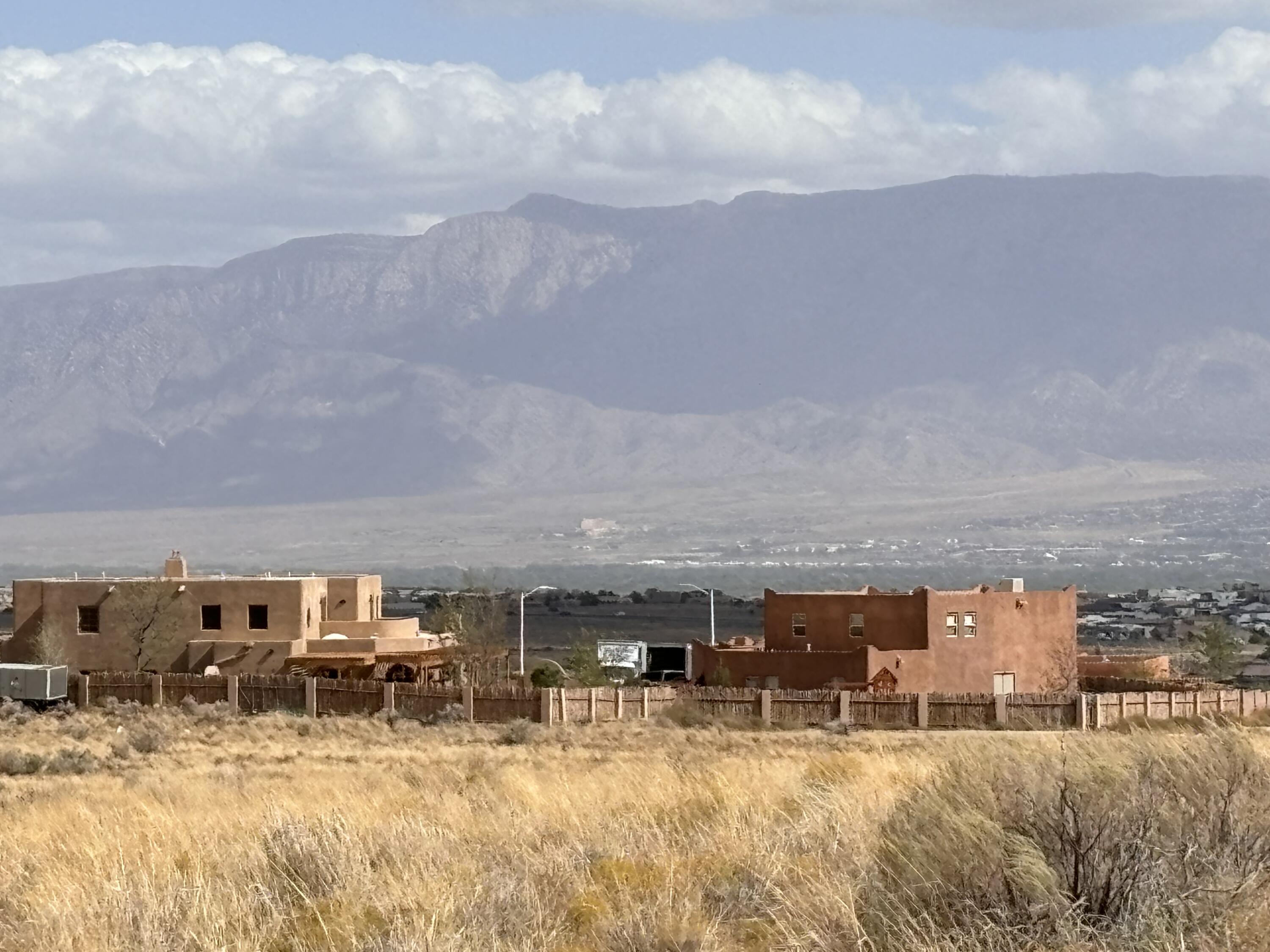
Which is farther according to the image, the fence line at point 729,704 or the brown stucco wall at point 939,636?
the brown stucco wall at point 939,636

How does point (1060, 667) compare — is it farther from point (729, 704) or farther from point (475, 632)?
point (475, 632)

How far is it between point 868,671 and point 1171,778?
142 ft

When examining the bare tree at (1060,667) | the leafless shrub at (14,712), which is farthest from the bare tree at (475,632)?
the bare tree at (1060,667)

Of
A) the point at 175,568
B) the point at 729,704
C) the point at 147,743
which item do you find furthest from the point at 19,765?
the point at 175,568

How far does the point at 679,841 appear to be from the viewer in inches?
579

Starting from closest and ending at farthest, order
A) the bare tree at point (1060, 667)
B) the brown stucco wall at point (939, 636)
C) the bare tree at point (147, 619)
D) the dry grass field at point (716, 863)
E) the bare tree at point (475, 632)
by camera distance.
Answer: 1. the dry grass field at point (716, 863)
2. the brown stucco wall at point (939, 636)
3. the bare tree at point (147, 619)
4. the bare tree at point (1060, 667)
5. the bare tree at point (475, 632)

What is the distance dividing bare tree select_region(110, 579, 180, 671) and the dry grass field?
41633 millimetres

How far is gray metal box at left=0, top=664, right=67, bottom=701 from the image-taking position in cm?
5203

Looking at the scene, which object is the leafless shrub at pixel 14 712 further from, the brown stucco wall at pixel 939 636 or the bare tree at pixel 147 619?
the brown stucco wall at pixel 939 636

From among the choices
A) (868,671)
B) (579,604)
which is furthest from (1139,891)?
(579,604)

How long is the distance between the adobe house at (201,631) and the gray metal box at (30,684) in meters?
7.22

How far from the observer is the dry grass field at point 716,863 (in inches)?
413

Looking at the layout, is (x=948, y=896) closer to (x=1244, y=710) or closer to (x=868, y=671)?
(x=1244, y=710)

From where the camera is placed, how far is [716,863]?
43.7 feet
